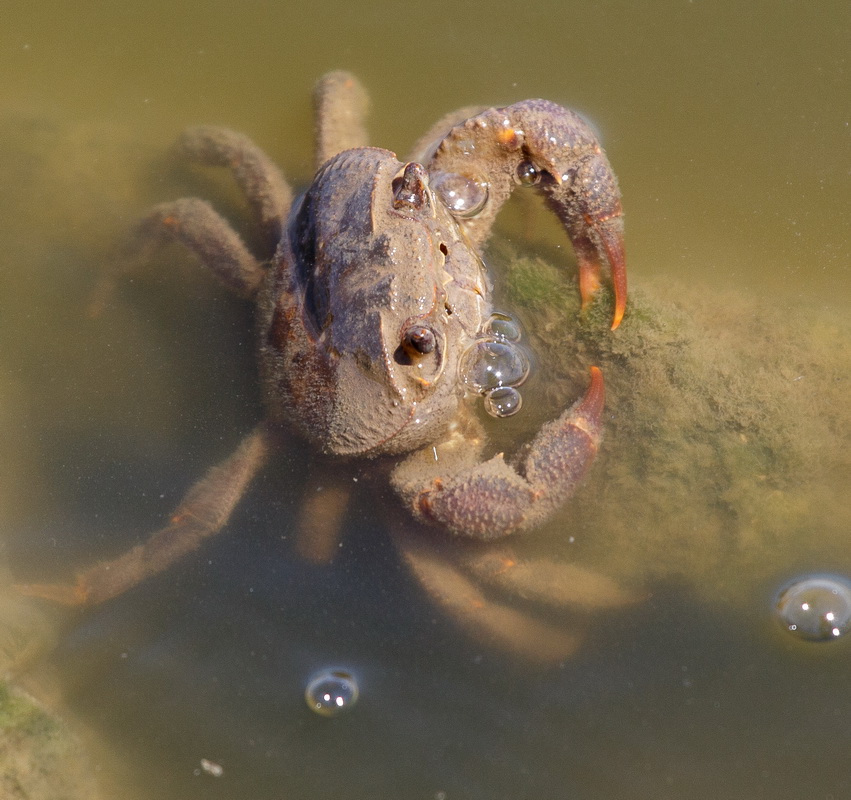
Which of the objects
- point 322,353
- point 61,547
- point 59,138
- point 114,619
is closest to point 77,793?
point 114,619

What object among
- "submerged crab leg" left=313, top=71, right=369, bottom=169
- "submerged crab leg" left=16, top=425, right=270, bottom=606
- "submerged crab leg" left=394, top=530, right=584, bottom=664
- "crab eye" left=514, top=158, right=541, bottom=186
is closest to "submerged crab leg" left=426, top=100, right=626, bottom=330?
"crab eye" left=514, top=158, right=541, bottom=186

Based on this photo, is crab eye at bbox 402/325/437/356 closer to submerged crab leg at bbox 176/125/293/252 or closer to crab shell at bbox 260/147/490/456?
crab shell at bbox 260/147/490/456

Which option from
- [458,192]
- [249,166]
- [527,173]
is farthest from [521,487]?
[249,166]

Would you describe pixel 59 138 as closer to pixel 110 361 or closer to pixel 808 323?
pixel 110 361

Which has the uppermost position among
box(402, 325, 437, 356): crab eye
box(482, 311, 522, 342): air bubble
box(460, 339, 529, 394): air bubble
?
box(482, 311, 522, 342): air bubble

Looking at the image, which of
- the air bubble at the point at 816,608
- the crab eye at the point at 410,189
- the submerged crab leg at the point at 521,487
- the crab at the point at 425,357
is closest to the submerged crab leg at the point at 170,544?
the crab at the point at 425,357

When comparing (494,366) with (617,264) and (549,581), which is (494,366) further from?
(549,581)
